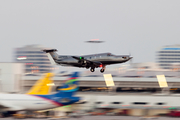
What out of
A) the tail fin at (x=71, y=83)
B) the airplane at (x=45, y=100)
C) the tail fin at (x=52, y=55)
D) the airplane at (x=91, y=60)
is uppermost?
the tail fin at (x=52, y=55)

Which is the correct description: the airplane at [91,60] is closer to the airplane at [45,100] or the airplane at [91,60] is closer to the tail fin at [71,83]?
the tail fin at [71,83]

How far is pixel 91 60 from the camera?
107ft

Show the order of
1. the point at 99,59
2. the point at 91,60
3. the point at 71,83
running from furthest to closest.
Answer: the point at 71,83, the point at 99,59, the point at 91,60

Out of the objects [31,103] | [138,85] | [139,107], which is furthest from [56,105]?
[138,85]

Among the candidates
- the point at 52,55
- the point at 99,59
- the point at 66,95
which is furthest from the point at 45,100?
the point at 99,59

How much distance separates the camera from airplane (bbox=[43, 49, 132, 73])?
31734 millimetres

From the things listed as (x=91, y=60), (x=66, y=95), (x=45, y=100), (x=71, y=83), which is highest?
(x=91, y=60)

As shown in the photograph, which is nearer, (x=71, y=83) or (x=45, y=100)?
(x=71, y=83)

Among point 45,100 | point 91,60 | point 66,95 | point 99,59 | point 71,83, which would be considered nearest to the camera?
point 91,60

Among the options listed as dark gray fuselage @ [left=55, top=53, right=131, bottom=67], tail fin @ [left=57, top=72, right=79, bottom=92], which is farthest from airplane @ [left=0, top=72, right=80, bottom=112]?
dark gray fuselage @ [left=55, top=53, right=131, bottom=67]

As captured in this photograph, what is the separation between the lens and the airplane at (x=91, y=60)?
1249 inches

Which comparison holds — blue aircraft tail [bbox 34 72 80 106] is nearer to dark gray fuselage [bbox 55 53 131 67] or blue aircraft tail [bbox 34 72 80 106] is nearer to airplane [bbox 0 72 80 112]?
airplane [bbox 0 72 80 112]

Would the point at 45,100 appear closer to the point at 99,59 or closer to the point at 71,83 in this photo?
the point at 71,83

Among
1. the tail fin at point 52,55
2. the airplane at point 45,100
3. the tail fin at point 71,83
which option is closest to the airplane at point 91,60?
the tail fin at point 52,55
